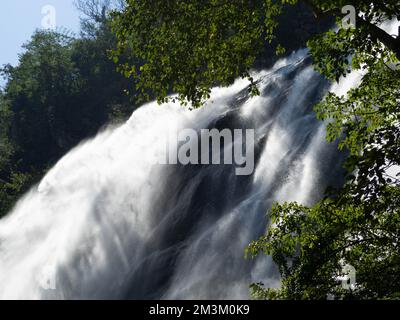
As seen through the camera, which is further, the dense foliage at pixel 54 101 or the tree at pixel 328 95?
the dense foliage at pixel 54 101

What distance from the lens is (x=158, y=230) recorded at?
2561cm

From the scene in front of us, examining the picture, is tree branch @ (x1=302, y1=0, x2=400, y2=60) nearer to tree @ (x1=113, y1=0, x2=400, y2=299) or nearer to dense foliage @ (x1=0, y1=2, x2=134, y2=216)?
tree @ (x1=113, y1=0, x2=400, y2=299)

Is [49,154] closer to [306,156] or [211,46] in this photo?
[306,156]

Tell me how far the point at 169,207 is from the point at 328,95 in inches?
736

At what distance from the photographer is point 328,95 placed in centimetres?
886

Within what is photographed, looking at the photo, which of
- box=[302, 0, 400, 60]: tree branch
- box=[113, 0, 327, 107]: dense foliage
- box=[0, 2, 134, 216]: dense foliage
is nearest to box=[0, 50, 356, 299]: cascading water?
box=[113, 0, 327, 107]: dense foliage

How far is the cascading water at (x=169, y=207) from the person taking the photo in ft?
68.2

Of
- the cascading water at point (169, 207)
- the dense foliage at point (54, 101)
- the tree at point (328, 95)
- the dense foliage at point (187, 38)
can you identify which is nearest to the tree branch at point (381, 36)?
the tree at point (328, 95)

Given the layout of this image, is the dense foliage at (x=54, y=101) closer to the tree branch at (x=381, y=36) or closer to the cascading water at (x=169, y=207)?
the cascading water at (x=169, y=207)

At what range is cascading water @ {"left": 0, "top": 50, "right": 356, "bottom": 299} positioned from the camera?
2080 centimetres

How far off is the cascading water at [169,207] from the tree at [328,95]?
32.0 ft
